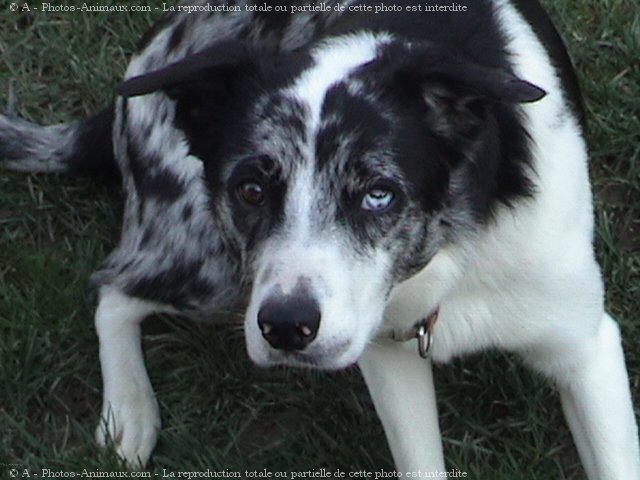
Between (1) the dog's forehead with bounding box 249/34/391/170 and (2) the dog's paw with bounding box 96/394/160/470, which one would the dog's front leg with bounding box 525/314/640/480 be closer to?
(1) the dog's forehead with bounding box 249/34/391/170

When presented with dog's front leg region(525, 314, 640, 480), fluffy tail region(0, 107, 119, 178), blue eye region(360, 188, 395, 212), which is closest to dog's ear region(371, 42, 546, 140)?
blue eye region(360, 188, 395, 212)

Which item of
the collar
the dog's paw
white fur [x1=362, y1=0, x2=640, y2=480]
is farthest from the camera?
the dog's paw

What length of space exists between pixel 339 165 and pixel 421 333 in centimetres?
61

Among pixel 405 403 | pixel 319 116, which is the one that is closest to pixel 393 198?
pixel 319 116

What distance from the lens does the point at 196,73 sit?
8.61 feet

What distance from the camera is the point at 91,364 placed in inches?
147

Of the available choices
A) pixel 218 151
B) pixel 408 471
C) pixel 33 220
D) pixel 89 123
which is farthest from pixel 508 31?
pixel 33 220

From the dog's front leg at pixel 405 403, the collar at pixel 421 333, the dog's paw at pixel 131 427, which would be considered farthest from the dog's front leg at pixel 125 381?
the collar at pixel 421 333

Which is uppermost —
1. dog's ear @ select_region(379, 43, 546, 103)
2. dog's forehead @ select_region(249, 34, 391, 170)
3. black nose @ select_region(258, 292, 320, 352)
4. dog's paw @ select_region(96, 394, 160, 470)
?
dog's ear @ select_region(379, 43, 546, 103)

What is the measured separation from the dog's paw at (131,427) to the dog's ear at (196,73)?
1054 mm

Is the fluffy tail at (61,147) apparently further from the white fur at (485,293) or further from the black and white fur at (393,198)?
the white fur at (485,293)

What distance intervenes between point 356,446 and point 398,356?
367 mm

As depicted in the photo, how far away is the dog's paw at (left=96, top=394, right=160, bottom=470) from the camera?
11.5ft

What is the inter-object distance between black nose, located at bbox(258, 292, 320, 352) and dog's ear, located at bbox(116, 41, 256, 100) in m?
0.44
